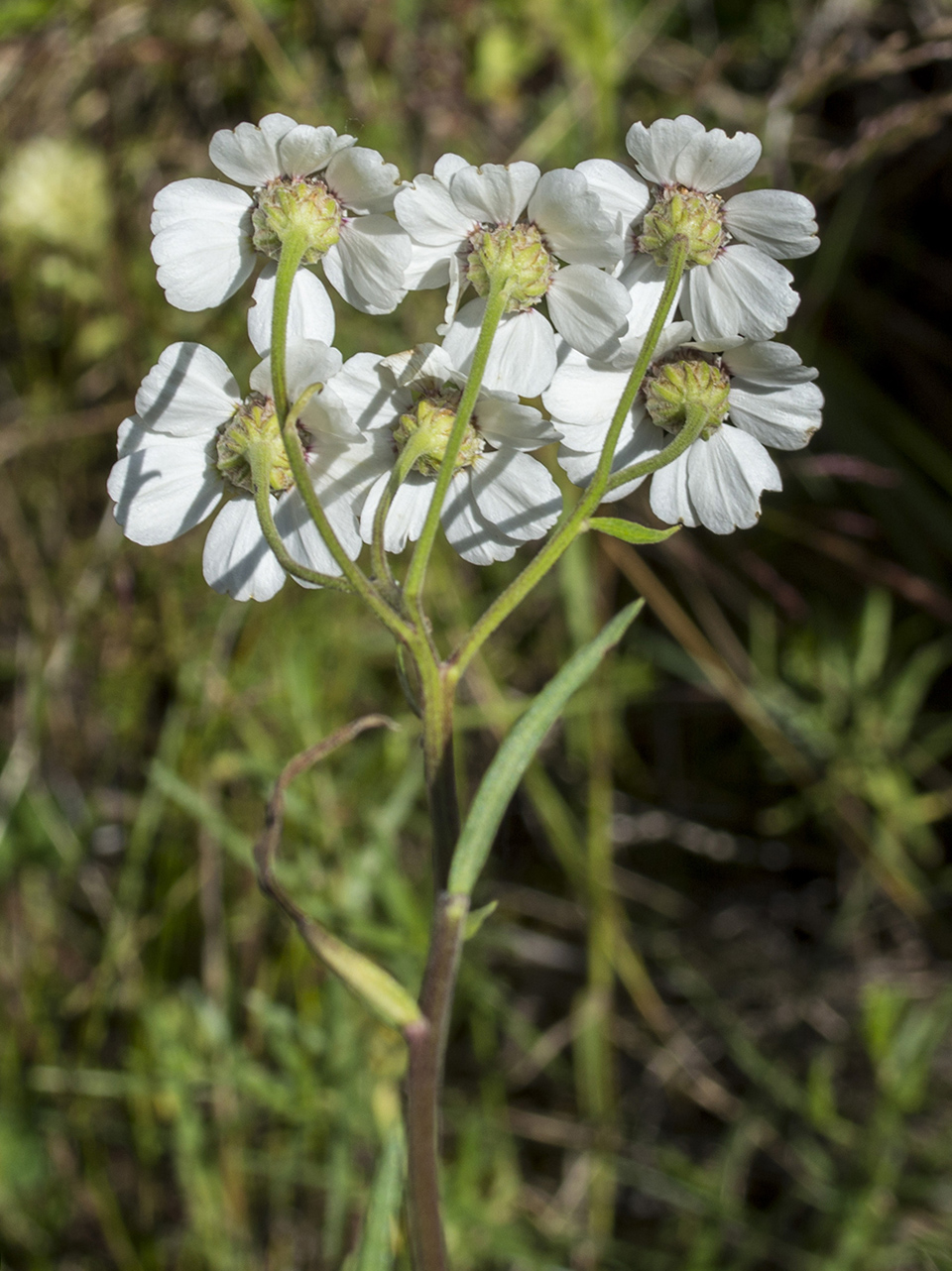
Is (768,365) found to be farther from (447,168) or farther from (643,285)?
(447,168)

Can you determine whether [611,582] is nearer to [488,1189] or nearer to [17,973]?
[488,1189]

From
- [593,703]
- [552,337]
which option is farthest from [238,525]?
[593,703]

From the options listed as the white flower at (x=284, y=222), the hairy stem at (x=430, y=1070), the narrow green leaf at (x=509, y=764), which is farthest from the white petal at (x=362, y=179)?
the hairy stem at (x=430, y=1070)

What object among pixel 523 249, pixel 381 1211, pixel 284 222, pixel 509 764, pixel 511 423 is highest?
pixel 284 222

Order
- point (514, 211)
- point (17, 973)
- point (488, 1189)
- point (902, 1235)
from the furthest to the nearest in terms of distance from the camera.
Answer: point (17, 973) < point (488, 1189) < point (902, 1235) < point (514, 211)

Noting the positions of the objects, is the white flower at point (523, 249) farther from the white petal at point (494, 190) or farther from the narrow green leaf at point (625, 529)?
the narrow green leaf at point (625, 529)

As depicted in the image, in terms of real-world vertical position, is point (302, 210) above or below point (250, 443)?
above

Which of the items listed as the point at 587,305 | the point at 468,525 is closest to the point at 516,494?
the point at 468,525
